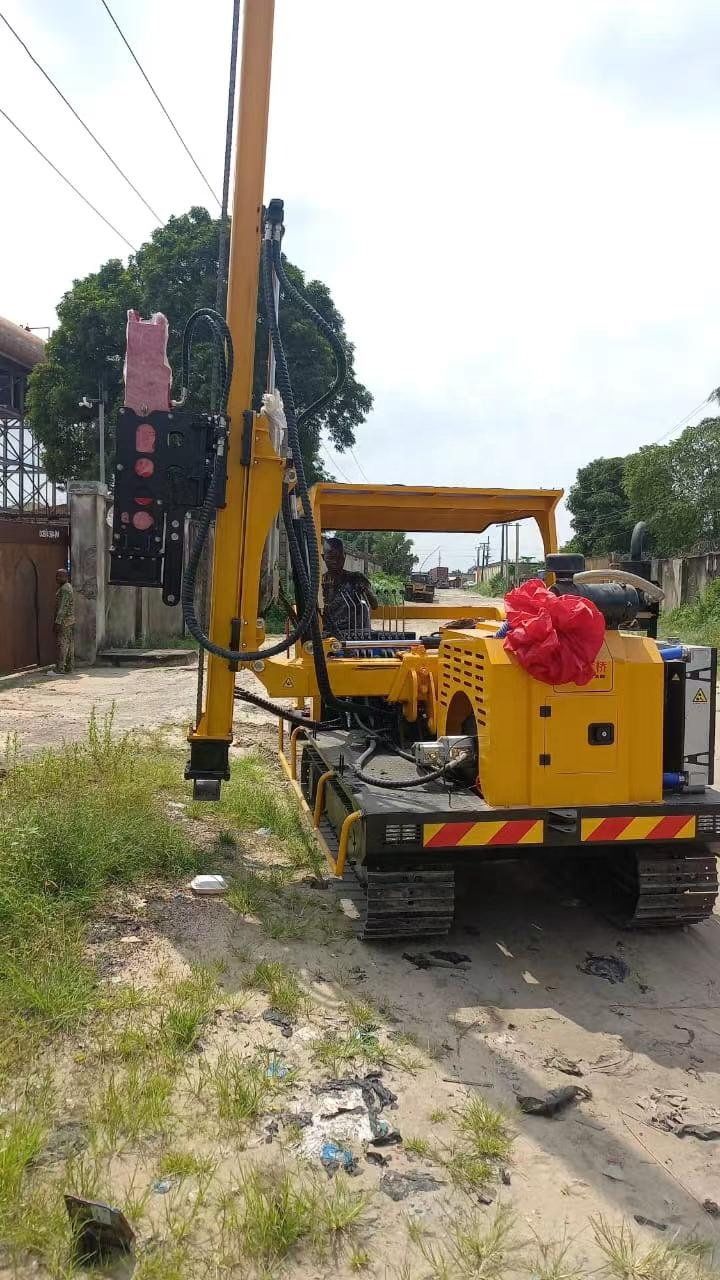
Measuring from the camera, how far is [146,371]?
4277mm

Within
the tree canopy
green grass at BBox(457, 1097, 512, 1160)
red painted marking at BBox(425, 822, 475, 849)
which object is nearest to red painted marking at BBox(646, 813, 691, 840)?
red painted marking at BBox(425, 822, 475, 849)

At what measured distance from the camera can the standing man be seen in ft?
41.9

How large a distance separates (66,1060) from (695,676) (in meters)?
3.08

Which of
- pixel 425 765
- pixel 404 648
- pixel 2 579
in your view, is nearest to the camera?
pixel 425 765

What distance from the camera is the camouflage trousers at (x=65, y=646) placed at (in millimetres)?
12938

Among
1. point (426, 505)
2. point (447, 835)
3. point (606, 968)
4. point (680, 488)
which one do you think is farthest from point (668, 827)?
point (680, 488)

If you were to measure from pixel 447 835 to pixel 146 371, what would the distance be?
2678mm

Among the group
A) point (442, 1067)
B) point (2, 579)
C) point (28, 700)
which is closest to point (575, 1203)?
point (442, 1067)

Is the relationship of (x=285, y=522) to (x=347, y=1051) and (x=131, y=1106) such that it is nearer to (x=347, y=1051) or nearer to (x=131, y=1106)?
(x=347, y=1051)

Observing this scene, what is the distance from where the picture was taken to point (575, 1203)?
237cm

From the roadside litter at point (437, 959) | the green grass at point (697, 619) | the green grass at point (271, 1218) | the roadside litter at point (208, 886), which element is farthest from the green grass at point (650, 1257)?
the green grass at point (697, 619)

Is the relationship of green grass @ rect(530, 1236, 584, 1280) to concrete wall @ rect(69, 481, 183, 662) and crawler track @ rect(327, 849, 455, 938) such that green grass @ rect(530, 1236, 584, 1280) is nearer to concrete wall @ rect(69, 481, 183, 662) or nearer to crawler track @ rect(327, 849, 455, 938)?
crawler track @ rect(327, 849, 455, 938)

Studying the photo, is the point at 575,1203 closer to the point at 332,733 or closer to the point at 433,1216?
the point at 433,1216

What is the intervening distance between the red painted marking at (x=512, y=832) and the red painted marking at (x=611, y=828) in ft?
1.00
